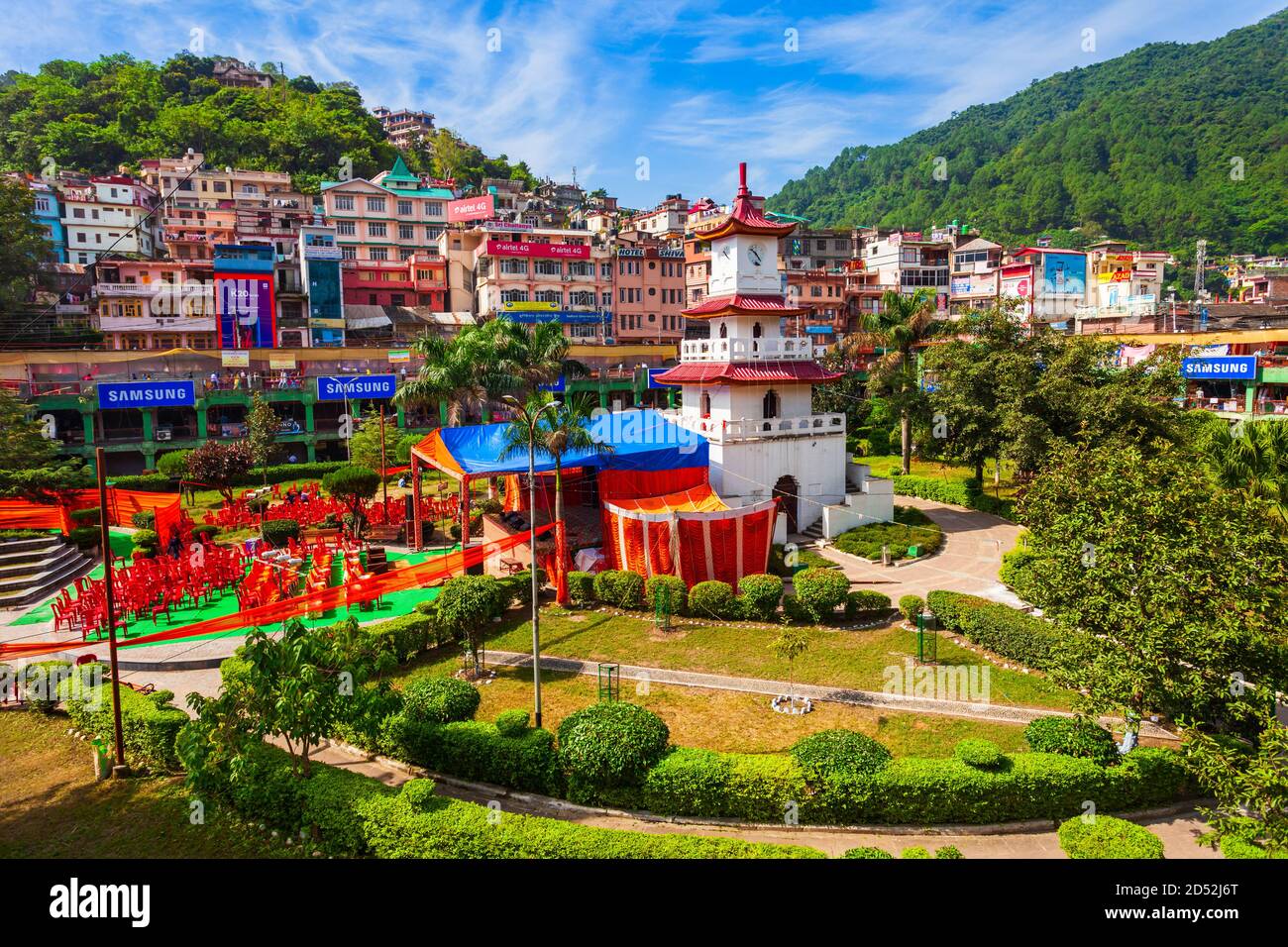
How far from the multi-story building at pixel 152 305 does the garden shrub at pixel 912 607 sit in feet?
183

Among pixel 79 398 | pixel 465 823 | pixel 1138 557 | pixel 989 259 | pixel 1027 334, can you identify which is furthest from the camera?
pixel 989 259

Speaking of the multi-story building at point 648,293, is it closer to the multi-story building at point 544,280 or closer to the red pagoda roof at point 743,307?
the multi-story building at point 544,280

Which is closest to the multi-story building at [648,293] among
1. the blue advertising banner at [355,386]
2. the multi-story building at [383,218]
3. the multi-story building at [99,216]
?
the multi-story building at [383,218]

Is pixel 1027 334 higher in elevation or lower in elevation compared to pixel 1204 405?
higher

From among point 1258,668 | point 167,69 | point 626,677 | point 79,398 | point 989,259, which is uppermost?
point 167,69

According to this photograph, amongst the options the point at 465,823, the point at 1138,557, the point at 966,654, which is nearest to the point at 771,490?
the point at 966,654

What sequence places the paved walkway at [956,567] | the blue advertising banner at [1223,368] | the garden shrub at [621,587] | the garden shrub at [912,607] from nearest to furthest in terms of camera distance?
the garden shrub at [912,607]
the garden shrub at [621,587]
the paved walkway at [956,567]
the blue advertising banner at [1223,368]

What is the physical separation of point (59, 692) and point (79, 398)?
113ft

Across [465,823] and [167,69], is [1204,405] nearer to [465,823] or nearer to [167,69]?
[465,823]

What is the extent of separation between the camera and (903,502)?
38000mm

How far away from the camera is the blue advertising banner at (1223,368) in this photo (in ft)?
166

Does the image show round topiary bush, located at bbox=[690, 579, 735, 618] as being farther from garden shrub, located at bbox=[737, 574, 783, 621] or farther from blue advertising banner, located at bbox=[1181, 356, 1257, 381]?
blue advertising banner, located at bbox=[1181, 356, 1257, 381]

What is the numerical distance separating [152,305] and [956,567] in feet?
192

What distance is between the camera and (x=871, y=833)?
42.3 feet
